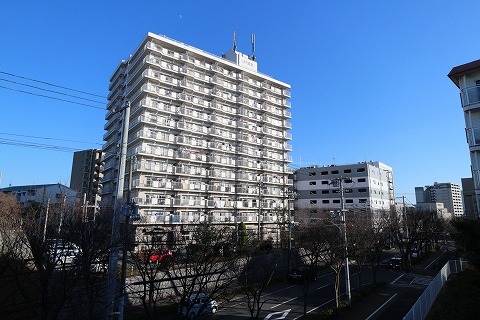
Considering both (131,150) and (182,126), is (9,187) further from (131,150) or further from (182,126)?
(182,126)

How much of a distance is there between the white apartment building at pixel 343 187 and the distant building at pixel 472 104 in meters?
43.8

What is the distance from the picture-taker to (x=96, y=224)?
1535 cm

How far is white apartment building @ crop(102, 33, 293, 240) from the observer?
41.4 meters

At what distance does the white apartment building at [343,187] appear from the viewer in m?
65.9

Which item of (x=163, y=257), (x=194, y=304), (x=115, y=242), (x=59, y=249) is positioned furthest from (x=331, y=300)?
(x=115, y=242)

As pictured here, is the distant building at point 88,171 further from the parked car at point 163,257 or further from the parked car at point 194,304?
the parked car at point 194,304

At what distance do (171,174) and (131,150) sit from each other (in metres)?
6.82

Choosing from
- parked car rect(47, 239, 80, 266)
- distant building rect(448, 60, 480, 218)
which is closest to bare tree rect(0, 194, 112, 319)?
parked car rect(47, 239, 80, 266)

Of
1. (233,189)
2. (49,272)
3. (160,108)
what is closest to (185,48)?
(160,108)

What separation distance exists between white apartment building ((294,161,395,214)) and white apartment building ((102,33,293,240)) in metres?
13.3

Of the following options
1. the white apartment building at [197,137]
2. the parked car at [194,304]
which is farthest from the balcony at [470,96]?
the white apartment building at [197,137]

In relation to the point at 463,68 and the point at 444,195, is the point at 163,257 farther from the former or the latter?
the point at 444,195

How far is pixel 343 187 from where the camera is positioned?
67.2 metres

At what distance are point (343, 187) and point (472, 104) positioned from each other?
4986 cm
